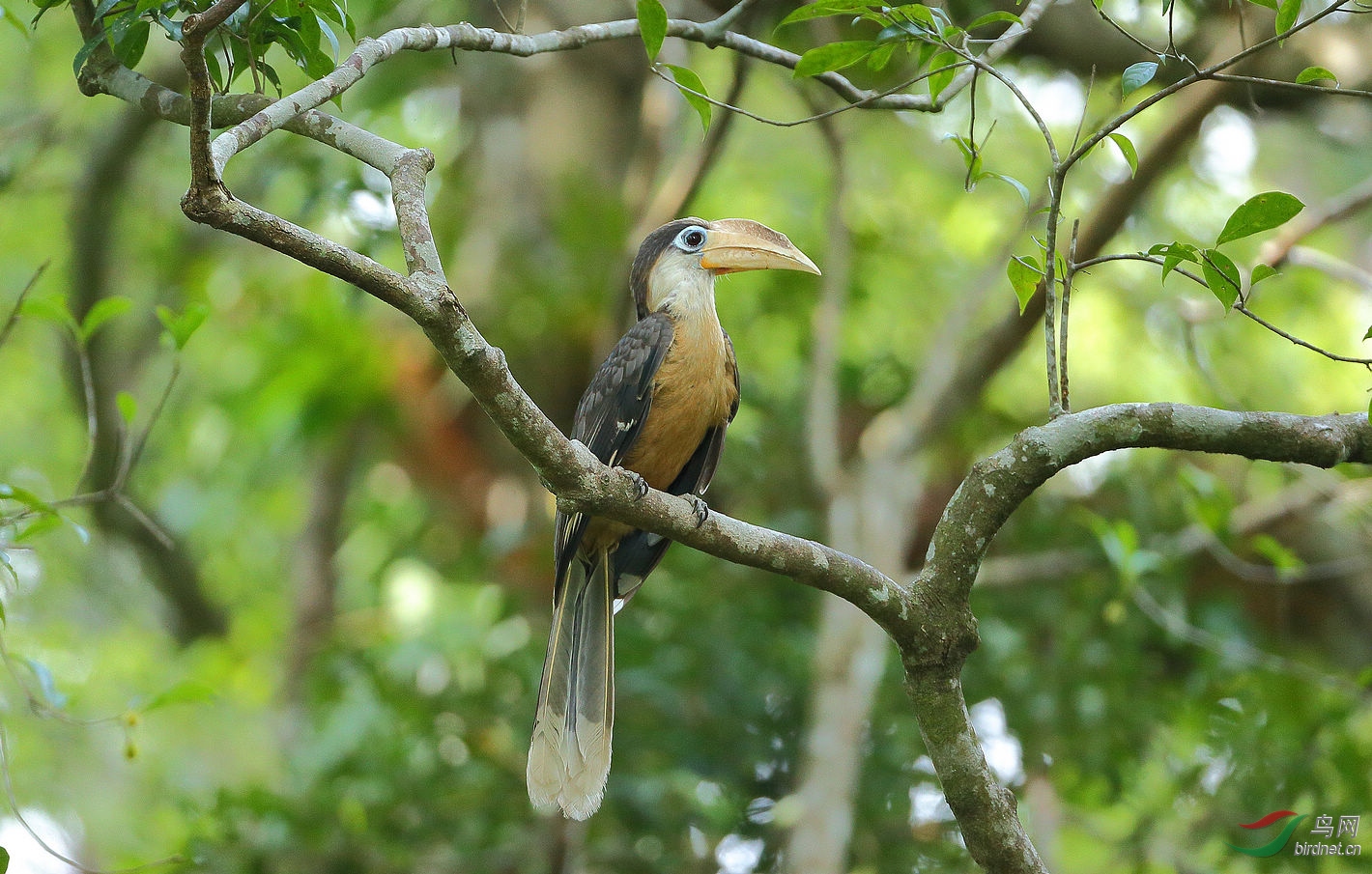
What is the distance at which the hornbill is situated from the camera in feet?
12.5

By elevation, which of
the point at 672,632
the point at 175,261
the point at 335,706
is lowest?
the point at 335,706

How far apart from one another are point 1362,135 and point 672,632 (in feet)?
17.9

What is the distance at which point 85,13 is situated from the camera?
2693mm

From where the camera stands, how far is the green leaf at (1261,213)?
2.28 m

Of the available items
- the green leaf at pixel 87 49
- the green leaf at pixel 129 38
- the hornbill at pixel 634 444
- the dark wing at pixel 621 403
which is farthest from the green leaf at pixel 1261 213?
the green leaf at pixel 87 49

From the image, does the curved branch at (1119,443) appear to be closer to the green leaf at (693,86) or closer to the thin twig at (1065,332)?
the thin twig at (1065,332)

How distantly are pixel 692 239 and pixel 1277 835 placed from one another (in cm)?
362

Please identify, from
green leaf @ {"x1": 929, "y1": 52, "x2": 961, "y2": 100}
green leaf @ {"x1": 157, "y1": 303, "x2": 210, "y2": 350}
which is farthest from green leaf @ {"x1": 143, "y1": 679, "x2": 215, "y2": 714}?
green leaf @ {"x1": 929, "y1": 52, "x2": 961, "y2": 100}

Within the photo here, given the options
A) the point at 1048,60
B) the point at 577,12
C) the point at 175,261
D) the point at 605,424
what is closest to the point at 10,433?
the point at 175,261

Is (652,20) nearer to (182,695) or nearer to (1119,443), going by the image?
(1119,443)

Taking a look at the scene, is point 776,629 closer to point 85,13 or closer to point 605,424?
point 605,424

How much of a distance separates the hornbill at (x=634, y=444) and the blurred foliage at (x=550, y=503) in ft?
3.71

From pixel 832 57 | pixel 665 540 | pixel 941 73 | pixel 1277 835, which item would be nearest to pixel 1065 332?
pixel 941 73

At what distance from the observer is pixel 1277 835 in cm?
493
